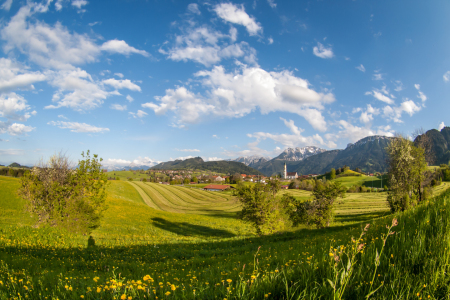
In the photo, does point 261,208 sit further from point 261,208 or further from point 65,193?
point 65,193

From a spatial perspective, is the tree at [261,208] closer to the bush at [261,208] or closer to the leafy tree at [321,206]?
the bush at [261,208]

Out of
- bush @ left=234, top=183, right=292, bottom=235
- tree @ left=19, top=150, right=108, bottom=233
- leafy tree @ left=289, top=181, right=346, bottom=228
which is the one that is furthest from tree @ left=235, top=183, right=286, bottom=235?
tree @ left=19, top=150, right=108, bottom=233

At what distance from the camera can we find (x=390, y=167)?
113ft

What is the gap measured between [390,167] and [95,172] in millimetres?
43503

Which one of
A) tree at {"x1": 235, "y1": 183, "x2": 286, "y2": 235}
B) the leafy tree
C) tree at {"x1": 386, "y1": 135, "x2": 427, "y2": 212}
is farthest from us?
tree at {"x1": 386, "y1": 135, "x2": 427, "y2": 212}

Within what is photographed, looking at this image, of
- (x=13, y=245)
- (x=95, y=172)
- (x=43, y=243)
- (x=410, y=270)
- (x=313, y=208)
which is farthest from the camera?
(x=313, y=208)

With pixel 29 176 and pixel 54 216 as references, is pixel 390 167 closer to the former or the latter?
pixel 54 216

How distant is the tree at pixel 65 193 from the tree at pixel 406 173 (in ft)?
135

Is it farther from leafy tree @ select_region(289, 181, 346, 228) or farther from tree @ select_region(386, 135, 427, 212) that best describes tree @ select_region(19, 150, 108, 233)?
tree @ select_region(386, 135, 427, 212)

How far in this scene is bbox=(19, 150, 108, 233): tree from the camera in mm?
18172

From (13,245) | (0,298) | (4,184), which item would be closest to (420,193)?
(0,298)

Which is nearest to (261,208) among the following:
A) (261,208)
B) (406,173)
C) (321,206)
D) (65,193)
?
(261,208)

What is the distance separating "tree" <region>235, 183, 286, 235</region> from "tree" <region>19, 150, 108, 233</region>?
52.5 ft

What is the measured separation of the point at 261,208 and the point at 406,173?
25220 mm
